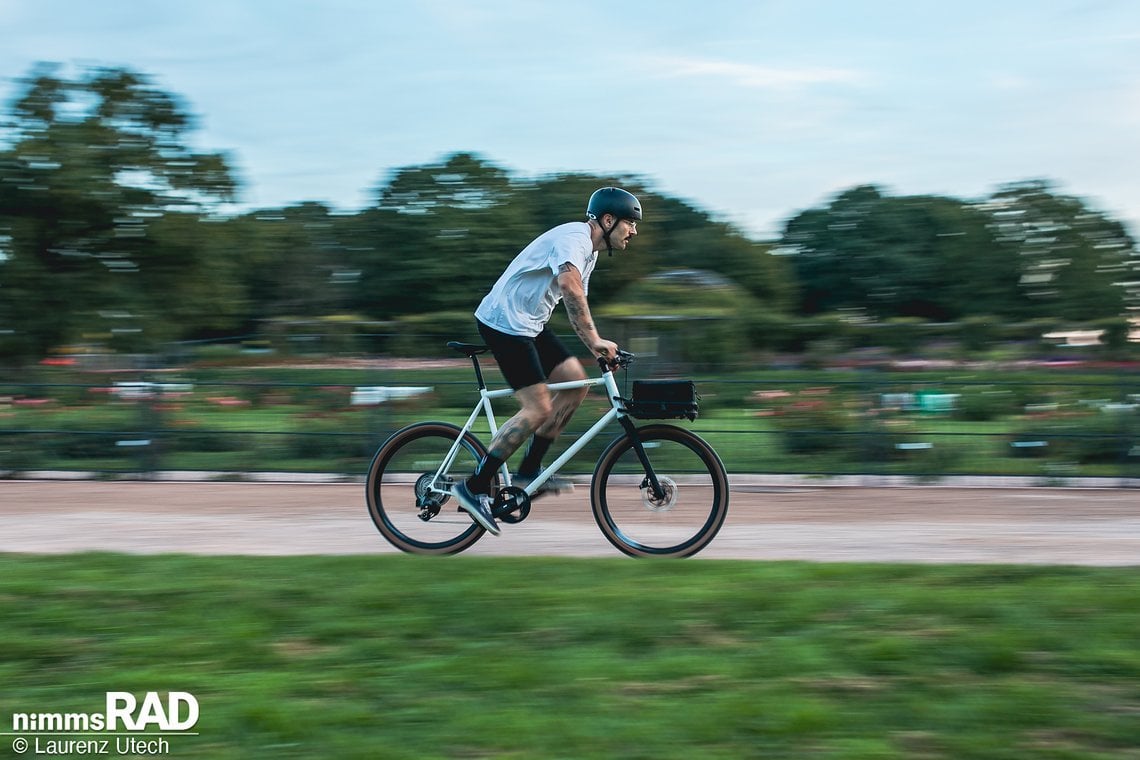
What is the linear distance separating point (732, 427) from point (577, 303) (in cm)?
529

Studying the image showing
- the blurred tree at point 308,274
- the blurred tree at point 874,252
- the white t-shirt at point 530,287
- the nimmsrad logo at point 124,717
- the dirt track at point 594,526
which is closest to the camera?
the nimmsrad logo at point 124,717

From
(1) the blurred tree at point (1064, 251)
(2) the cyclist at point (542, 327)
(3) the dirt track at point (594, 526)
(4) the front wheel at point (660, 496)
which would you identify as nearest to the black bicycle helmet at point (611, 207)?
(2) the cyclist at point (542, 327)

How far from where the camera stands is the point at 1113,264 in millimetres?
33781

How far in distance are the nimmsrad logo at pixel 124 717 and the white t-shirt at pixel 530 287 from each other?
9.47 feet

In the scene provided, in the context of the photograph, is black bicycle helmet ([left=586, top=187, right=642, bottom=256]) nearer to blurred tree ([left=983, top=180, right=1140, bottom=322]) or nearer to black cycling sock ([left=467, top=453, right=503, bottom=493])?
black cycling sock ([left=467, top=453, right=503, bottom=493])

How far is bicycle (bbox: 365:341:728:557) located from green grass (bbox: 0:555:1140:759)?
736 millimetres

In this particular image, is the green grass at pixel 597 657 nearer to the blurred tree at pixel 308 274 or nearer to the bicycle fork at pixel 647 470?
the bicycle fork at pixel 647 470

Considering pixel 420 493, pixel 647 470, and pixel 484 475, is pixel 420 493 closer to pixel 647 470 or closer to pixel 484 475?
pixel 484 475

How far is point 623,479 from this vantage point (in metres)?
6.64

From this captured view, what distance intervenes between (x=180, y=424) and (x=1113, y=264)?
28623mm

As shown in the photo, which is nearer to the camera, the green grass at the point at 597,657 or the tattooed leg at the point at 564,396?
the green grass at the point at 597,657

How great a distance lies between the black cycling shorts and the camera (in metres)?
6.46

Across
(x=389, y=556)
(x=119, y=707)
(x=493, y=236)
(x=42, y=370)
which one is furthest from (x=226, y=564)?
(x=493, y=236)

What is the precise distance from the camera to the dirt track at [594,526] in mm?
7102
